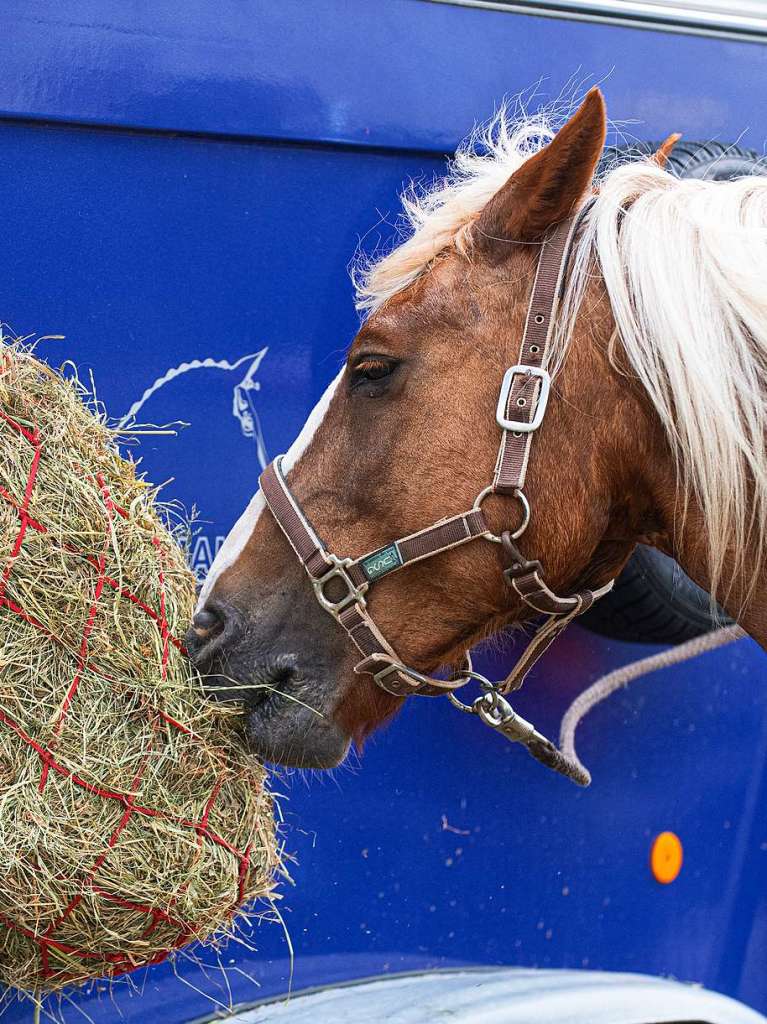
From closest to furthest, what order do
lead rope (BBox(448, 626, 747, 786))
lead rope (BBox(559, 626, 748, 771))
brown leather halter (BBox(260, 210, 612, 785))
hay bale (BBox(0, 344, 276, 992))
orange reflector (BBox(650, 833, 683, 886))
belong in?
hay bale (BBox(0, 344, 276, 992))
brown leather halter (BBox(260, 210, 612, 785))
lead rope (BBox(448, 626, 747, 786))
lead rope (BBox(559, 626, 748, 771))
orange reflector (BBox(650, 833, 683, 886))

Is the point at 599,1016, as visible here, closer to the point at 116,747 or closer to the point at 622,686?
the point at 622,686

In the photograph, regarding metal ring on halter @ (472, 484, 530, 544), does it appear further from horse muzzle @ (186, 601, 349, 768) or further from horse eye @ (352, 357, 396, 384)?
horse muzzle @ (186, 601, 349, 768)

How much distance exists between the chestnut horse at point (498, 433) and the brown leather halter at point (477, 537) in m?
0.02

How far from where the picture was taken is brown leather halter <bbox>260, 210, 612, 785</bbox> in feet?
5.16

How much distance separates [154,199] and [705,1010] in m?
1.96


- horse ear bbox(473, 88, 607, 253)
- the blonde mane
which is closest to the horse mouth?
the blonde mane

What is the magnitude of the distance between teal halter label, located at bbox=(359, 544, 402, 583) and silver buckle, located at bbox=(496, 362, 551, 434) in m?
0.25

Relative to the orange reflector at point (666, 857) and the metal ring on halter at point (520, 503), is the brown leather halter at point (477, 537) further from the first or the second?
the orange reflector at point (666, 857)

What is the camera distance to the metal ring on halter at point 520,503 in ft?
5.18

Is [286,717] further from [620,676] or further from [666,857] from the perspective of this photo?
[666,857]

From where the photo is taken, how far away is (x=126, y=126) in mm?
1847

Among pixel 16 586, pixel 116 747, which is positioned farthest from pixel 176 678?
pixel 16 586

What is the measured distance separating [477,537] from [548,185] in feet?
1.72

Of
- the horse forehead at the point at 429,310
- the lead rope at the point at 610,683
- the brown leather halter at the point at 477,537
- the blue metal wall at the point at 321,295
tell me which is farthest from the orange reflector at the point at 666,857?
the horse forehead at the point at 429,310
